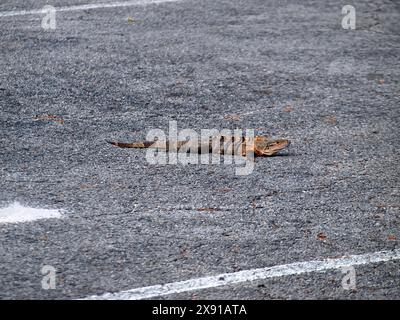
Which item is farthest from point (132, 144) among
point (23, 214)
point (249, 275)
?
point (249, 275)

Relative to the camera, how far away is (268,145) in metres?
6.25

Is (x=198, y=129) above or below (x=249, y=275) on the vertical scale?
above

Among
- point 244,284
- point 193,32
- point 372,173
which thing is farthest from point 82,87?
point 244,284

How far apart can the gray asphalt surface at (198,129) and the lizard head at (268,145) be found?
0.33 feet

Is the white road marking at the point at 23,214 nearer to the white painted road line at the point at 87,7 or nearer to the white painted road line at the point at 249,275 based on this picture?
the white painted road line at the point at 249,275

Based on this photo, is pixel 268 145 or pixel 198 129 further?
pixel 198 129

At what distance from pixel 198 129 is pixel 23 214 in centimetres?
195

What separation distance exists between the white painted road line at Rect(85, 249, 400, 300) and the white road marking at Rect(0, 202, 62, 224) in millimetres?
1013

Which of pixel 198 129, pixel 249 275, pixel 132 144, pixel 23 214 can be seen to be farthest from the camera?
pixel 198 129

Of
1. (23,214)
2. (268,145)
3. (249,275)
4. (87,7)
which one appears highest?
(87,7)

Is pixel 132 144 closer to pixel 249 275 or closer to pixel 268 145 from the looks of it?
pixel 268 145

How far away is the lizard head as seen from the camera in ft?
20.2

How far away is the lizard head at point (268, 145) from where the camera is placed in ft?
20.2
